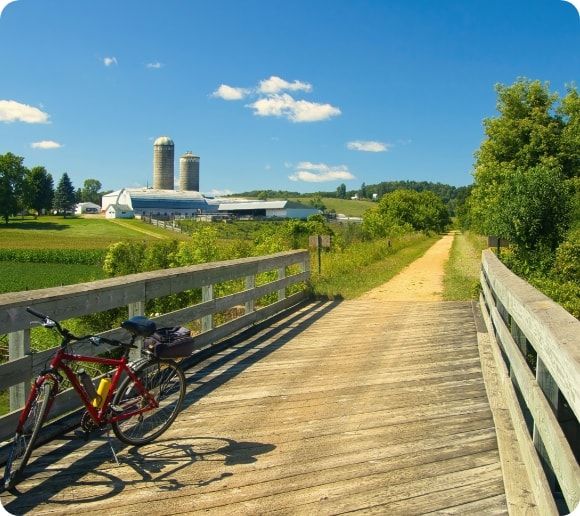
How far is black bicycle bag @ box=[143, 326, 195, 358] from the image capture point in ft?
14.7

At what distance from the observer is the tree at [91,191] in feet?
620

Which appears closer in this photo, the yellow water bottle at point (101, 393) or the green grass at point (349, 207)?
the yellow water bottle at point (101, 393)

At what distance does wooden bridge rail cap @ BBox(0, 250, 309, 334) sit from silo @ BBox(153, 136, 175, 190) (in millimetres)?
176592

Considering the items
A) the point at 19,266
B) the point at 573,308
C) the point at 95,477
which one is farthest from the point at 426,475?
the point at 19,266

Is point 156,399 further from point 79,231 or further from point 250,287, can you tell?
point 79,231

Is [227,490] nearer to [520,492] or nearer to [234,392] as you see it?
[520,492]

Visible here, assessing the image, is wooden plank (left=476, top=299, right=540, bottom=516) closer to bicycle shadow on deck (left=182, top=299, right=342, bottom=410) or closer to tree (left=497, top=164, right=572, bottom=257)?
bicycle shadow on deck (left=182, top=299, right=342, bottom=410)

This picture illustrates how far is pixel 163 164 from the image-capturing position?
594 feet

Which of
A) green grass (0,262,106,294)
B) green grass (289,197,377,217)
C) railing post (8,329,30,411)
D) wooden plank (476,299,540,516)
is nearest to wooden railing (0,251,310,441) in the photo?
railing post (8,329,30,411)

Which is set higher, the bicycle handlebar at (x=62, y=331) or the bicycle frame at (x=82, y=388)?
the bicycle handlebar at (x=62, y=331)

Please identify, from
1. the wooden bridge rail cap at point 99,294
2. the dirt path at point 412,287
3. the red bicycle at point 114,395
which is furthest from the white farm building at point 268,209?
the red bicycle at point 114,395

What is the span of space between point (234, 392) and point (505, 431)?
2.46 m

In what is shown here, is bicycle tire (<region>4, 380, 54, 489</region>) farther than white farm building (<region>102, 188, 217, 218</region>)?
No

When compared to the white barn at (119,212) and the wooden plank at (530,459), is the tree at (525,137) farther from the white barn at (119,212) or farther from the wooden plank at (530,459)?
the white barn at (119,212)
